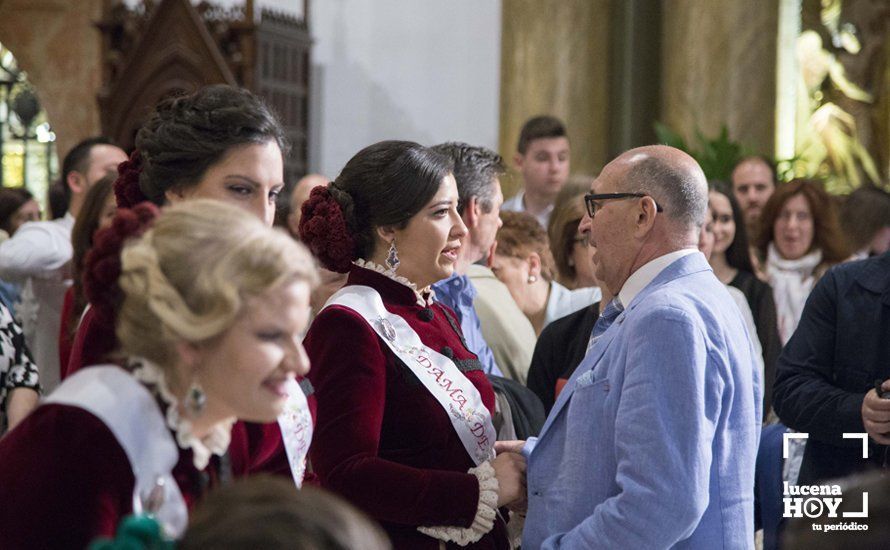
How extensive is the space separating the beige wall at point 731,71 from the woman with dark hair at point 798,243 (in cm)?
254

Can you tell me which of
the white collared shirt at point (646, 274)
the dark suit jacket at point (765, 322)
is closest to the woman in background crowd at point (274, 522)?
the white collared shirt at point (646, 274)

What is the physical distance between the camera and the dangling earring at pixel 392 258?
297 cm

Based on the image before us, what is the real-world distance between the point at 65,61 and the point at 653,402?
30.1ft

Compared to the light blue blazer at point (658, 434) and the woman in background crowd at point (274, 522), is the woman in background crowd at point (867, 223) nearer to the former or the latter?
the light blue blazer at point (658, 434)

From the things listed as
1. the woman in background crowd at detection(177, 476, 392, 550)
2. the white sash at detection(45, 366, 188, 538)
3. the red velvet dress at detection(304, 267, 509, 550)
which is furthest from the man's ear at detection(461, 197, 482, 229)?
the woman in background crowd at detection(177, 476, 392, 550)

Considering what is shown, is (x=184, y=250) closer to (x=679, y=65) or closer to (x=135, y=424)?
(x=135, y=424)

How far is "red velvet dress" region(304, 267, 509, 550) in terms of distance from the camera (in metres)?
2.69

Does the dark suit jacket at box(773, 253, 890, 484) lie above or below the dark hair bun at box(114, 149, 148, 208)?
below

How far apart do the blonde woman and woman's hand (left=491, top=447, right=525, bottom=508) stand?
1.01 meters

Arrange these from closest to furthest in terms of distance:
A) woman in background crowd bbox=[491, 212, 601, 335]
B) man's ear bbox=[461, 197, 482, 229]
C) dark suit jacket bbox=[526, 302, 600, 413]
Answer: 1. man's ear bbox=[461, 197, 482, 229]
2. dark suit jacket bbox=[526, 302, 600, 413]
3. woman in background crowd bbox=[491, 212, 601, 335]

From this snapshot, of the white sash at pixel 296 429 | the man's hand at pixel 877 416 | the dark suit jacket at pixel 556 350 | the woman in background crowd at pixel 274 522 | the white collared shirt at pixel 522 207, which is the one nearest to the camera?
the woman in background crowd at pixel 274 522

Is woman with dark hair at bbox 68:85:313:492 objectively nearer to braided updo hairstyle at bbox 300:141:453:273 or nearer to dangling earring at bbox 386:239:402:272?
braided updo hairstyle at bbox 300:141:453:273

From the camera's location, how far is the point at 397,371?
2824mm

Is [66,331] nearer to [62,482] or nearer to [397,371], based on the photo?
[397,371]
